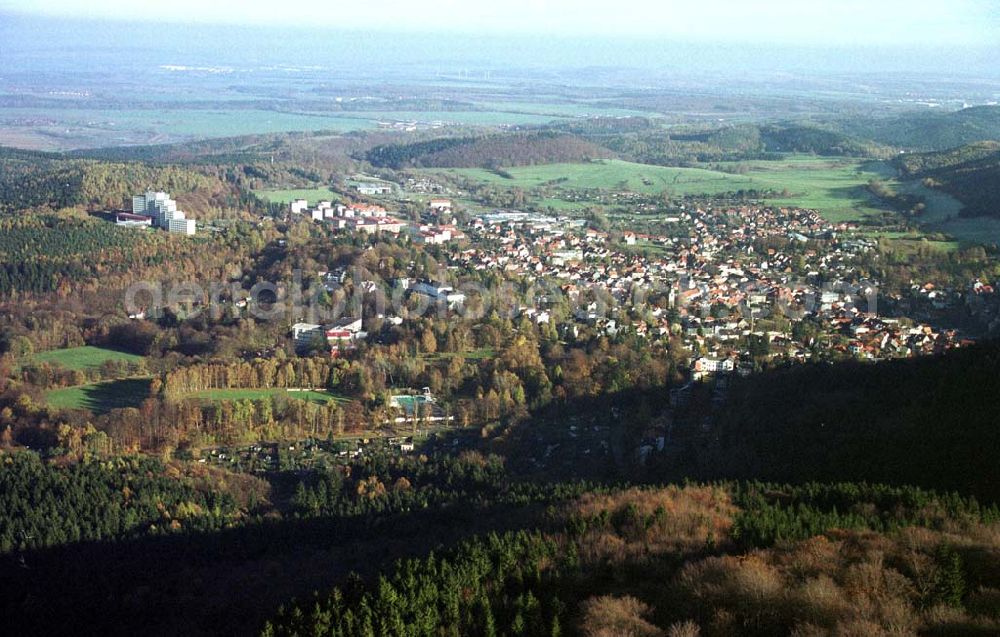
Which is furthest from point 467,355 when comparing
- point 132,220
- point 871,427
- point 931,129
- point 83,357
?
point 931,129

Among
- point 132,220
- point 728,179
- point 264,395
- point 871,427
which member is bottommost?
point 264,395

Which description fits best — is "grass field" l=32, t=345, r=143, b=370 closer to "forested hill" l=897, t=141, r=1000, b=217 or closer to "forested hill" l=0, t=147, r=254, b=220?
"forested hill" l=0, t=147, r=254, b=220

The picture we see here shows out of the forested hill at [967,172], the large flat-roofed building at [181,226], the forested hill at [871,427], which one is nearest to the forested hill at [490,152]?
the forested hill at [967,172]

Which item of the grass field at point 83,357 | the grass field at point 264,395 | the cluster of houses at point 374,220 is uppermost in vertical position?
the cluster of houses at point 374,220

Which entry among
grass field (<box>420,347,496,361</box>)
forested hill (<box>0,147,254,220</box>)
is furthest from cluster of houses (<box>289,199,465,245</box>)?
grass field (<box>420,347,496,361</box>)

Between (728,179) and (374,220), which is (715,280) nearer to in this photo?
(374,220)

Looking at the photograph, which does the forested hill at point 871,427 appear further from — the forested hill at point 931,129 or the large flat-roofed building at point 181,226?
the forested hill at point 931,129
